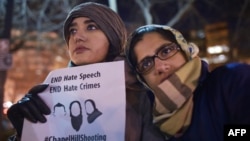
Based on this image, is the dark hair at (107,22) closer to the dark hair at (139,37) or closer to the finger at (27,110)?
the dark hair at (139,37)

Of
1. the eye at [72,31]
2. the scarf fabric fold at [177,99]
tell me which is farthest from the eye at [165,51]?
the eye at [72,31]

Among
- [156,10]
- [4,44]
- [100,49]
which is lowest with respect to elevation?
[100,49]

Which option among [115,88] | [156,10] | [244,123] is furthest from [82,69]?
[156,10]

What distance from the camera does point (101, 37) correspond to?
1913 mm

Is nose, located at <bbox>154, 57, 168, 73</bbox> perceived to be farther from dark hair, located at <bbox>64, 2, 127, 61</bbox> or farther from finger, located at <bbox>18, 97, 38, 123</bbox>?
finger, located at <bbox>18, 97, 38, 123</bbox>

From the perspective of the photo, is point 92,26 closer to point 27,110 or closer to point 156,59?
point 156,59

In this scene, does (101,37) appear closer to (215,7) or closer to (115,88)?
(115,88)

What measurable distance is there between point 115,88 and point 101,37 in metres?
0.30

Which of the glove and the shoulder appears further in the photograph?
the glove

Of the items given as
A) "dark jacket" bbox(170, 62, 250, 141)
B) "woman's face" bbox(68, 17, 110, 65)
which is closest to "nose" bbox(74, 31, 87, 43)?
"woman's face" bbox(68, 17, 110, 65)

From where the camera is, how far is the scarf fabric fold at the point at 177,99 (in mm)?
1560

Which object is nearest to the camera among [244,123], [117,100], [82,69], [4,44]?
[244,123]

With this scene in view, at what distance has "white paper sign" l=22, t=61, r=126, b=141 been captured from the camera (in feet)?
5.69

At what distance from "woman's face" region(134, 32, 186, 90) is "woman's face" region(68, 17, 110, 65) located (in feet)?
0.72
